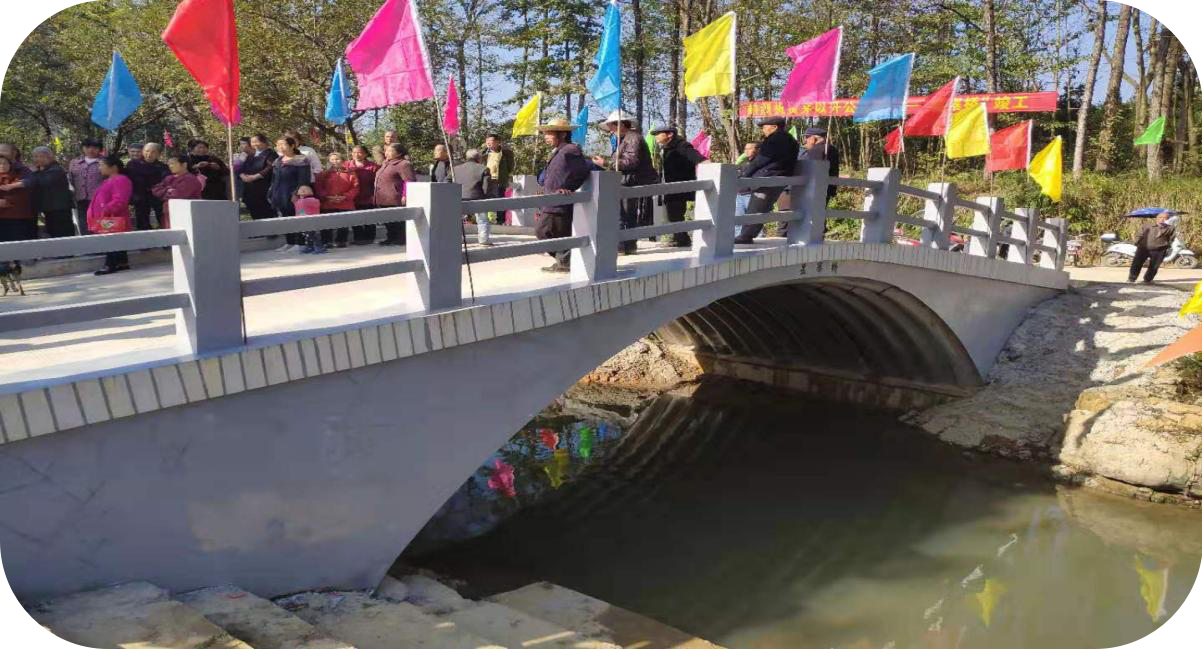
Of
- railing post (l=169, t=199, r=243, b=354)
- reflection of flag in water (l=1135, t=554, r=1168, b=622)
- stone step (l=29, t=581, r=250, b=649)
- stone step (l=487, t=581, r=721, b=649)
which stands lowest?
reflection of flag in water (l=1135, t=554, r=1168, b=622)

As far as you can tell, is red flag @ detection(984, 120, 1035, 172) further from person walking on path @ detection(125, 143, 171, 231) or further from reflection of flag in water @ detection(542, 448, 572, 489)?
person walking on path @ detection(125, 143, 171, 231)

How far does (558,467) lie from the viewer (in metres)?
11.7

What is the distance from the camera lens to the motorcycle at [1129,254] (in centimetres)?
1770

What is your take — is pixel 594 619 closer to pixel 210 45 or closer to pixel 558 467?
pixel 210 45

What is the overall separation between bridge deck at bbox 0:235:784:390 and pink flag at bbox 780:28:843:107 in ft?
5.98

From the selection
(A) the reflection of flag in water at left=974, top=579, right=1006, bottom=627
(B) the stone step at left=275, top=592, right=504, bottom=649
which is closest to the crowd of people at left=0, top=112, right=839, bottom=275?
(B) the stone step at left=275, top=592, right=504, bottom=649

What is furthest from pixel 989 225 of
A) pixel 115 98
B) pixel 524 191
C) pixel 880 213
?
pixel 115 98

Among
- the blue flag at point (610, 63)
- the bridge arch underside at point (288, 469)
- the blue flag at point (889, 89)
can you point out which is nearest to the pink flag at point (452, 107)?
the blue flag at point (610, 63)

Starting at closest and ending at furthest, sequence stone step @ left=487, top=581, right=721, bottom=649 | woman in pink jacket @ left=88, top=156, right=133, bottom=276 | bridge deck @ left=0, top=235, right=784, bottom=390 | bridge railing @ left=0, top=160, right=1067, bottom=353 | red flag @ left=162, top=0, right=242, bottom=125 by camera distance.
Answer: bridge railing @ left=0, top=160, right=1067, bottom=353, bridge deck @ left=0, top=235, right=784, bottom=390, red flag @ left=162, top=0, right=242, bottom=125, stone step @ left=487, top=581, right=721, bottom=649, woman in pink jacket @ left=88, top=156, right=133, bottom=276

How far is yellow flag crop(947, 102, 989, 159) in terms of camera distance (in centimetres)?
1198

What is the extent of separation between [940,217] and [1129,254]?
9.31m

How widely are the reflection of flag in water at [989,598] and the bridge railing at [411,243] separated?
4050mm

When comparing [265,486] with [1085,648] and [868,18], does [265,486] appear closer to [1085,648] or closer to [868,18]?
[1085,648]

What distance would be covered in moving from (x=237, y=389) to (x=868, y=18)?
3139 cm
